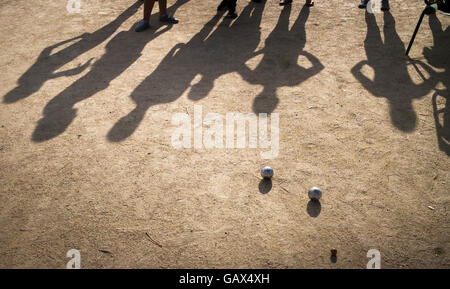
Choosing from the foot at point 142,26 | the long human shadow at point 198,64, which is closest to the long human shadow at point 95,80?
the foot at point 142,26

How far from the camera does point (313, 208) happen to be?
13.3 feet

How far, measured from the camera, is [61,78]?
21.5ft

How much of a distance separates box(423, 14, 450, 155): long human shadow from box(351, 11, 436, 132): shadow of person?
215mm

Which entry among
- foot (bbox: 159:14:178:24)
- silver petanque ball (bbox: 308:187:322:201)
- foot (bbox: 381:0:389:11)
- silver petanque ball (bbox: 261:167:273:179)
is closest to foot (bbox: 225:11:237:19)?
foot (bbox: 159:14:178:24)

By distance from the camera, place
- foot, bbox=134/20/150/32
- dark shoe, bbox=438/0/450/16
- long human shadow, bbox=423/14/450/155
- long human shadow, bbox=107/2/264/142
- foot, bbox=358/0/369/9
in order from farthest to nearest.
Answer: foot, bbox=358/0/369/9 → foot, bbox=134/20/150/32 → dark shoe, bbox=438/0/450/16 → long human shadow, bbox=107/2/264/142 → long human shadow, bbox=423/14/450/155

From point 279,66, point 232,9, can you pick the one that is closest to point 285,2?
point 232,9

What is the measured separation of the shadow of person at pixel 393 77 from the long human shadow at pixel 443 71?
215 mm

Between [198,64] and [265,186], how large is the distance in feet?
12.0

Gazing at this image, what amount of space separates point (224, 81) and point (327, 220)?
3.55 metres

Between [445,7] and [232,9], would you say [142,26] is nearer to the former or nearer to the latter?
[232,9]

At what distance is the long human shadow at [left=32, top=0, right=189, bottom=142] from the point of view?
212 inches

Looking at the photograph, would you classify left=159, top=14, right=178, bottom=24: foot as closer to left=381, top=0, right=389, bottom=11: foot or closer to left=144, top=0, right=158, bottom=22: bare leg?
left=144, top=0, right=158, bottom=22: bare leg
